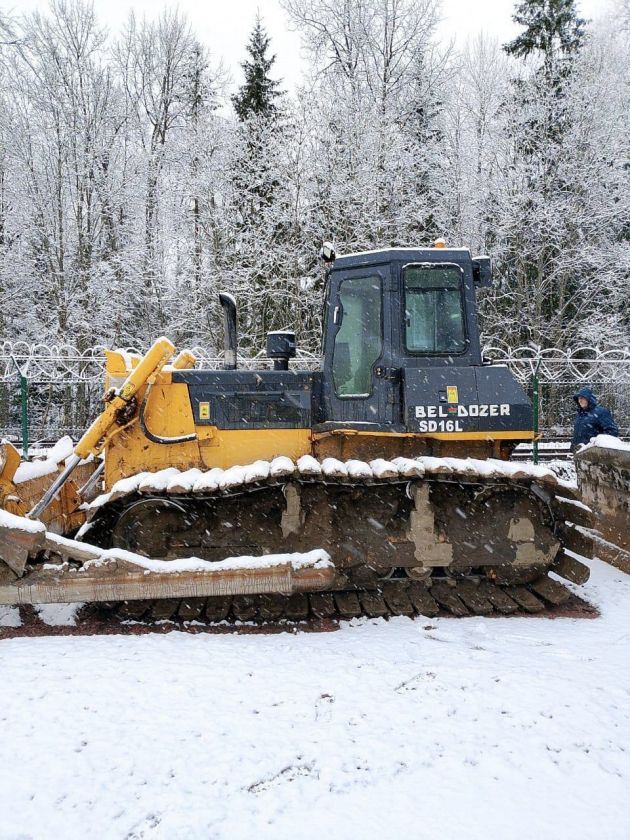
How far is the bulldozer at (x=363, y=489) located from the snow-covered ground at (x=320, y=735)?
459 millimetres

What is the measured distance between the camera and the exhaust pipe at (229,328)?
5230 millimetres

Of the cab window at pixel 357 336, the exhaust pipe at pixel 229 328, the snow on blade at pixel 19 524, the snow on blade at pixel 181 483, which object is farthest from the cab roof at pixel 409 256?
the snow on blade at pixel 19 524

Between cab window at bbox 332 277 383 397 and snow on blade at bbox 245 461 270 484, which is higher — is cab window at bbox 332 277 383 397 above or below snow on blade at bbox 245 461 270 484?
above

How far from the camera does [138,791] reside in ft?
9.06

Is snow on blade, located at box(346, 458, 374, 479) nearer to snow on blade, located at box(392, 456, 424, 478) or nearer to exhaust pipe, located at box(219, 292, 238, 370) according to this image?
snow on blade, located at box(392, 456, 424, 478)

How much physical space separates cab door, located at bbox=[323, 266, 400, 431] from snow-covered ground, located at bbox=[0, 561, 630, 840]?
1703 mm

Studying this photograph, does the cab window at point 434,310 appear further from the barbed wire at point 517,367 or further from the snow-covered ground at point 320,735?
the barbed wire at point 517,367

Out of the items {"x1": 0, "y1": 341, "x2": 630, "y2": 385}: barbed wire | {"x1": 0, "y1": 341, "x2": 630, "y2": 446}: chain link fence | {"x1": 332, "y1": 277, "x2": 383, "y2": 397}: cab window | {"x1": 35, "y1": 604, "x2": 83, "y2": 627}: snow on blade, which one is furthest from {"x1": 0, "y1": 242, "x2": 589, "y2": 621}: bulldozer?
{"x1": 0, "y1": 341, "x2": 630, "y2": 446}: chain link fence

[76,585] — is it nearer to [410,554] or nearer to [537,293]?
[410,554]

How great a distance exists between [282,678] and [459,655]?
1.15 meters

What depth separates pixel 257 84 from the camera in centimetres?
2280

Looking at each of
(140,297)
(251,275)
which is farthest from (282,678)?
(140,297)

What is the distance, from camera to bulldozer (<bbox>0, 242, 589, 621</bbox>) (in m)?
4.57

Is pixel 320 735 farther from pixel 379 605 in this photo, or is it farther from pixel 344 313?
pixel 344 313
